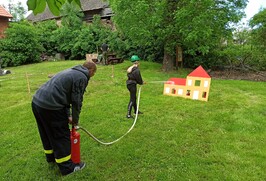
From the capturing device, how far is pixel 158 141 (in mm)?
4289

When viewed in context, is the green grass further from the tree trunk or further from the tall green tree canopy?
the tree trunk

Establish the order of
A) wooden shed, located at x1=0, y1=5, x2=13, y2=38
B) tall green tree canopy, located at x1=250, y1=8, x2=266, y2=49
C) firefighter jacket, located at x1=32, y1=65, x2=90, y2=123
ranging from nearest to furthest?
firefighter jacket, located at x1=32, y1=65, x2=90, y2=123
tall green tree canopy, located at x1=250, y1=8, x2=266, y2=49
wooden shed, located at x1=0, y1=5, x2=13, y2=38

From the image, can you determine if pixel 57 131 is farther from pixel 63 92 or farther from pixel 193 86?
pixel 193 86

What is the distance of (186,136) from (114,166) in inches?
64.8

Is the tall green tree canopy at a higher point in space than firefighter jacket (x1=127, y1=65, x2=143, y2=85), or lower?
higher

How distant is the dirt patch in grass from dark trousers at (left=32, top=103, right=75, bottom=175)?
9709mm

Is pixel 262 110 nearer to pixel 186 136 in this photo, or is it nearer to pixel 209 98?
pixel 209 98

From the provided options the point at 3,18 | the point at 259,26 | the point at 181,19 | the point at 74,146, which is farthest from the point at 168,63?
the point at 3,18

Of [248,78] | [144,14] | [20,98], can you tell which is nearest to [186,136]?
[20,98]

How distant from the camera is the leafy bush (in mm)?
17469

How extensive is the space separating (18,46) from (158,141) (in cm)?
1691

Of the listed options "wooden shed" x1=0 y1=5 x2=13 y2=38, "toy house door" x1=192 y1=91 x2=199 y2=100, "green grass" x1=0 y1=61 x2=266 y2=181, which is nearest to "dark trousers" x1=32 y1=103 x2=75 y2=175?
"green grass" x1=0 y1=61 x2=266 y2=181

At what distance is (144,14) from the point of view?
9719 mm

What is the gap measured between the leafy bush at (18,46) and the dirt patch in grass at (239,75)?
14.0 metres
